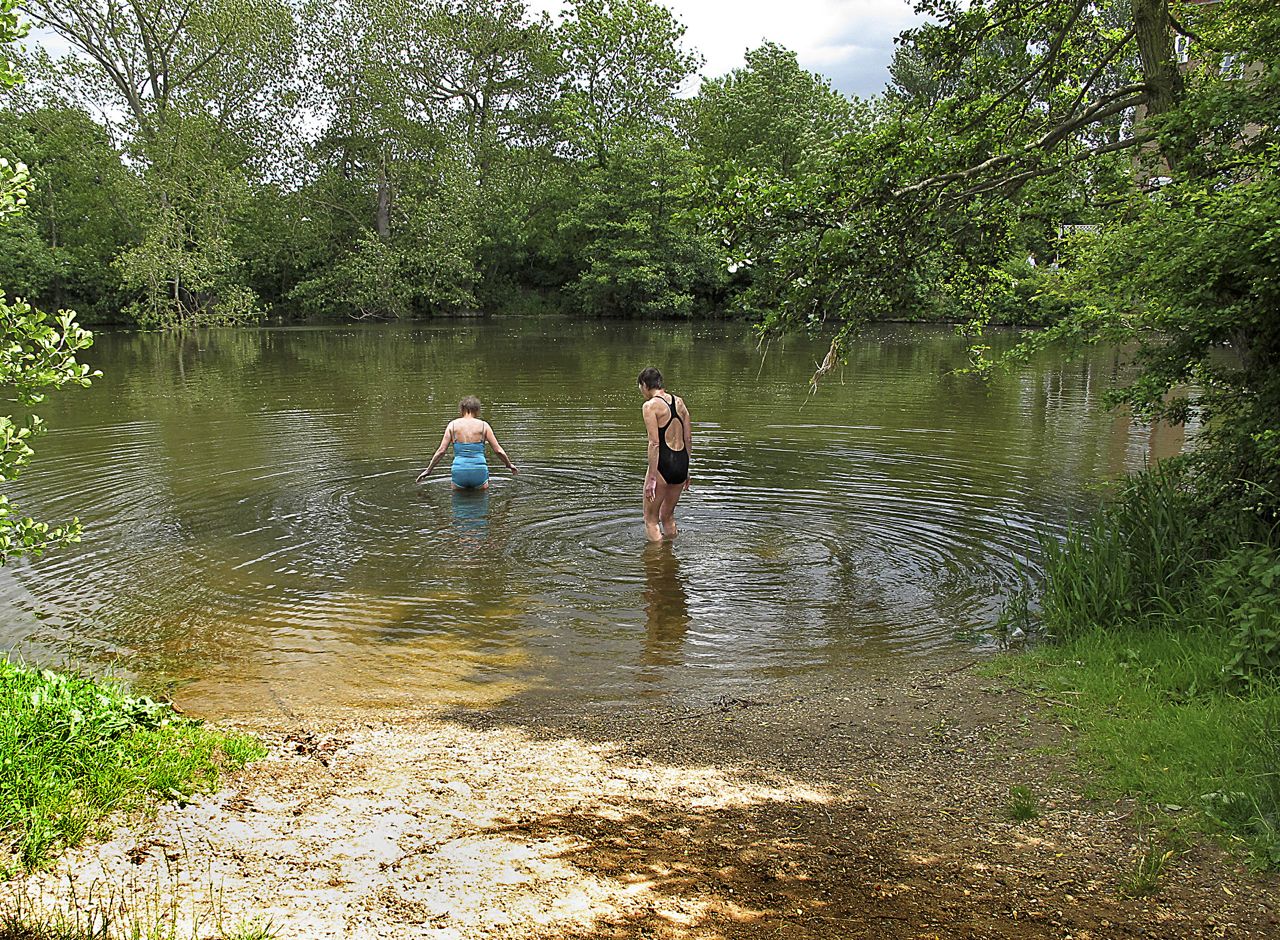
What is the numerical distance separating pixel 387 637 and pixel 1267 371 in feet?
22.5

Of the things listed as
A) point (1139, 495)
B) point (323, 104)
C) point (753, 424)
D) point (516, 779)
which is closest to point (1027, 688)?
point (1139, 495)

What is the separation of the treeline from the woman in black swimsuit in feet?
126

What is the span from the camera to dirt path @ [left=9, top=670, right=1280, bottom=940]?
3.71 m

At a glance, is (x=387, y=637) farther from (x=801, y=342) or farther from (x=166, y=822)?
(x=801, y=342)

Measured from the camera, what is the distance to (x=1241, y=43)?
8172 millimetres

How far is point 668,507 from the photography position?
1091 cm

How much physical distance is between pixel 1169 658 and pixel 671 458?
538 cm

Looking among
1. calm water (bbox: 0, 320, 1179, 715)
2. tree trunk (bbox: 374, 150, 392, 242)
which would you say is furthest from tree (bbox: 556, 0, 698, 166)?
calm water (bbox: 0, 320, 1179, 715)

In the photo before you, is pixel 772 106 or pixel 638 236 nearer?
pixel 772 106

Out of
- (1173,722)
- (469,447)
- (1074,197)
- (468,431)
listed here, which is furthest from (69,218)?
(1173,722)

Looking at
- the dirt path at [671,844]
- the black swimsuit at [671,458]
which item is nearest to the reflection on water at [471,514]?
the black swimsuit at [671,458]

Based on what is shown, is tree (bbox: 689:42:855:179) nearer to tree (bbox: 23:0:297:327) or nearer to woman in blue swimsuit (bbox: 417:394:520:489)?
tree (bbox: 23:0:297:327)

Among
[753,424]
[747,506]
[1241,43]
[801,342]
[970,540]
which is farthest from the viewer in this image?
[801,342]

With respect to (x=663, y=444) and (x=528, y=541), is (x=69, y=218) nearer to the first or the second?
(x=528, y=541)
